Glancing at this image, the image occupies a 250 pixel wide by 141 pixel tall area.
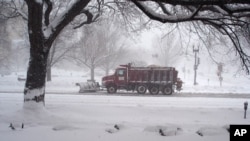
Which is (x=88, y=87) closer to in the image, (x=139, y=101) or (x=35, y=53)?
(x=139, y=101)

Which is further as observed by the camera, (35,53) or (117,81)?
(117,81)

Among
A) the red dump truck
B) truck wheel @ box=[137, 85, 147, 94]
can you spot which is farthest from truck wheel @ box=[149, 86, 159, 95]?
truck wheel @ box=[137, 85, 147, 94]

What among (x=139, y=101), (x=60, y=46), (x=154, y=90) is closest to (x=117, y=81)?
(x=154, y=90)

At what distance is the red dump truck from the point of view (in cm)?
2459

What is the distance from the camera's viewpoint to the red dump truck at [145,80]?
80.7 feet

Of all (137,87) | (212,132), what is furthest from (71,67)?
(212,132)

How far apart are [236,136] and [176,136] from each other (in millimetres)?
1715

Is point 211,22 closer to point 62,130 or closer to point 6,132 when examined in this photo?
point 62,130

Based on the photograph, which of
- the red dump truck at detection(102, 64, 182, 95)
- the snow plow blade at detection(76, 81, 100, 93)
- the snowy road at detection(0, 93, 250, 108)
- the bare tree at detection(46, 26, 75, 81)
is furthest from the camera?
the bare tree at detection(46, 26, 75, 81)

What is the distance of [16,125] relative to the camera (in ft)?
31.2

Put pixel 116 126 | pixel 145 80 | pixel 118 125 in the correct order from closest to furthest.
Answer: pixel 116 126
pixel 118 125
pixel 145 80

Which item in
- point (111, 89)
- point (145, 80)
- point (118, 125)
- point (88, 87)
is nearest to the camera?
point (118, 125)

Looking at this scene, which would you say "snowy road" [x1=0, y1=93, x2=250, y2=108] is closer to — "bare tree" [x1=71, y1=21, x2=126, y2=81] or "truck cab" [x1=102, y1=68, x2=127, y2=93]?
"truck cab" [x1=102, y1=68, x2=127, y2=93]

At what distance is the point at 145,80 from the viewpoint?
24.8 meters
